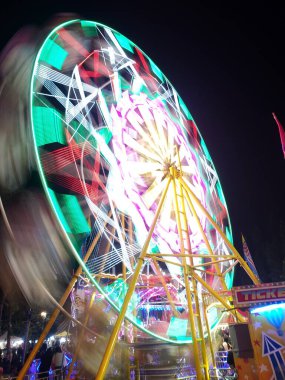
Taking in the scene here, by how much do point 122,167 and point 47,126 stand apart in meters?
3.27

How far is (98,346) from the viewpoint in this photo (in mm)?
12258

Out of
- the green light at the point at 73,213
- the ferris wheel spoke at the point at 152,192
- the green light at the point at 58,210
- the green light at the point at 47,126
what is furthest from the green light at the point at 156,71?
the green light at the point at 58,210

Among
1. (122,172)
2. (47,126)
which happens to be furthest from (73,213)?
(122,172)

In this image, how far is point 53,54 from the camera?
A: 7539 mm

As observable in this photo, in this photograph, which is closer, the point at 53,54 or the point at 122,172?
the point at 53,54

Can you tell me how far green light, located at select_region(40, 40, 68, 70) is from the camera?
711 centimetres

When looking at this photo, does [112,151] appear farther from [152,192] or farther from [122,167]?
[152,192]

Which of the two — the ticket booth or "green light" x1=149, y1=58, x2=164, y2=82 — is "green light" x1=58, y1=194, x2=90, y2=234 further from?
"green light" x1=149, y1=58, x2=164, y2=82

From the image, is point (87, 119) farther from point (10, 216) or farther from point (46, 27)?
point (10, 216)

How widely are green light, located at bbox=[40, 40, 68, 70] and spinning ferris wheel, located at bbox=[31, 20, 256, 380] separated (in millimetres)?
25

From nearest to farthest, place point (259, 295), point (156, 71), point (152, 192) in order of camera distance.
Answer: point (259, 295)
point (152, 192)
point (156, 71)

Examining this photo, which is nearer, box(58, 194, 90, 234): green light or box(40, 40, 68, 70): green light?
box(58, 194, 90, 234): green light

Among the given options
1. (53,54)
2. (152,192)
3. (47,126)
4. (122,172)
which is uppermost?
(53,54)

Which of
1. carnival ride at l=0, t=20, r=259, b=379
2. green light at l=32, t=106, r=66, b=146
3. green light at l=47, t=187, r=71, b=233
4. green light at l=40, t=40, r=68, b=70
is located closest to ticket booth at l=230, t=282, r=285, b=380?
carnival ride at l=0, t=20, r=259, b=379
